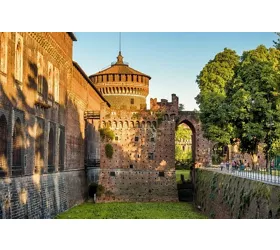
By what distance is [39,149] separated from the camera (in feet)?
66.8

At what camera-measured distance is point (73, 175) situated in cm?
2761

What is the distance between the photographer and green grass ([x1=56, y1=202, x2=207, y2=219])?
23.0 metres

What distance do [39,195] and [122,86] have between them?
80.8 feet

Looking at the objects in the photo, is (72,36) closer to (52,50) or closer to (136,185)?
(52,50)

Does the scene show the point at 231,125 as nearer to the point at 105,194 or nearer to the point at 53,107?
the point at 53,107

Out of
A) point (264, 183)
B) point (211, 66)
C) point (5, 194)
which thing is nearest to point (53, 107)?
point (5, 194)

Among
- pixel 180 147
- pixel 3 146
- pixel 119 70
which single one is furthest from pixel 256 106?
pixel 180 147

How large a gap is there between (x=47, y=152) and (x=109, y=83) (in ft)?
73.5

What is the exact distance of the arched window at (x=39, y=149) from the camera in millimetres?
19875

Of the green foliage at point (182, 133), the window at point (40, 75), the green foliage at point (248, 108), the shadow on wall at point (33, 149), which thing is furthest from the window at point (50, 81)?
the green foliage at point (182, 133)

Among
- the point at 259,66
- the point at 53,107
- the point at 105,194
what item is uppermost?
the point at 259,66

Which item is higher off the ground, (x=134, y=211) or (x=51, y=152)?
(x=51, y=152)

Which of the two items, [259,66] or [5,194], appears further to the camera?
[259,66]

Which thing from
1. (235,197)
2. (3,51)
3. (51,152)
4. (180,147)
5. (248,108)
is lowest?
(235,197)
